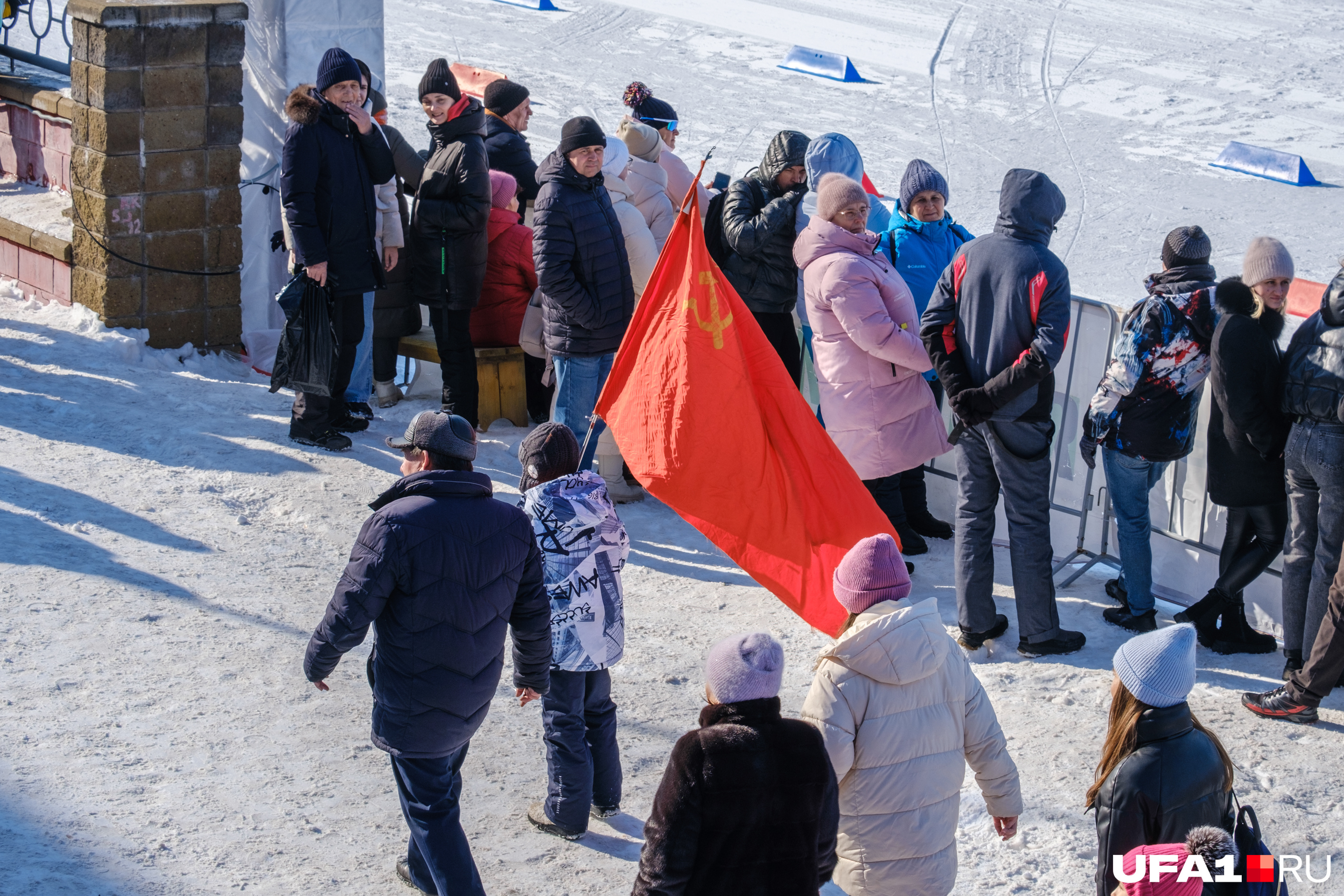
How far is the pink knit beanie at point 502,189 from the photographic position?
336 inches

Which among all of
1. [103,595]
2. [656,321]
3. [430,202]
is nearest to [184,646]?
[103,595]

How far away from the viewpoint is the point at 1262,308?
5.68 metres

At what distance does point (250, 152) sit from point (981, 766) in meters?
7.15

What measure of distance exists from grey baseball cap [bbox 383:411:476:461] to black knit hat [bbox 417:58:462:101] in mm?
4473

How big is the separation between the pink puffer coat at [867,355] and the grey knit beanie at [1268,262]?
1480mm

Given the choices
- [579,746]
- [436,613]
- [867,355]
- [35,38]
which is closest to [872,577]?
[436,613]

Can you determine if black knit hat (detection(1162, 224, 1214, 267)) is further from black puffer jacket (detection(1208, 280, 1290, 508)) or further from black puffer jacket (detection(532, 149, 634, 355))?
black puffer jacket (detection(532, 149, 634, 355))

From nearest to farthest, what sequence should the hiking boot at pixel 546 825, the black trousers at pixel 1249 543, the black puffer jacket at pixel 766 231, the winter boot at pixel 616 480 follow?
1. the hiking boot at pixel 546 825
2. the black trousers at pixel 1249 543
3. the black puffer jacket at pixel 766 231
4. the winter boot at pixel 616 480

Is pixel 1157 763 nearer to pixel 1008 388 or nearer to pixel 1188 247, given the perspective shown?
pixel 1008 388

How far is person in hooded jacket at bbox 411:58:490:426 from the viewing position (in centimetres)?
812

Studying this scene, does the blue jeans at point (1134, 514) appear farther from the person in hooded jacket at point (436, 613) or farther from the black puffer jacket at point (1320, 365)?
the person in hooded jacket at point (436, 613)

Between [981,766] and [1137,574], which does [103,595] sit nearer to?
[981,766]

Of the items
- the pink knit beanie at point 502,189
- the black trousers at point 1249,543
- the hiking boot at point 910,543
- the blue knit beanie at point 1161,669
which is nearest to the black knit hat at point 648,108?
the pink knit beanie at point 502,189

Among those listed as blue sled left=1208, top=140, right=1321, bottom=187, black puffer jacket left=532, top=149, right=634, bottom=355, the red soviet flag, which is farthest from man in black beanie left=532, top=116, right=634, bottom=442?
blue sled left=1208, top=140, right=1321, bottom=187
